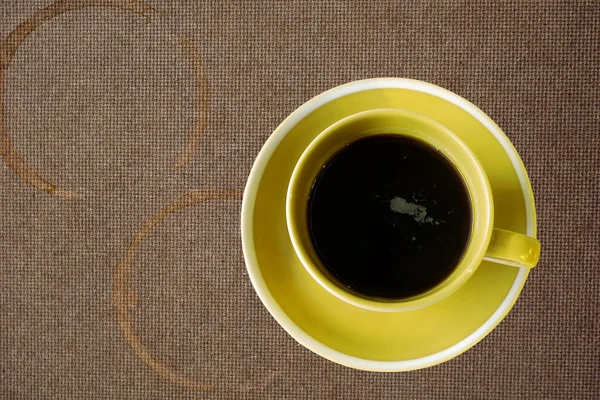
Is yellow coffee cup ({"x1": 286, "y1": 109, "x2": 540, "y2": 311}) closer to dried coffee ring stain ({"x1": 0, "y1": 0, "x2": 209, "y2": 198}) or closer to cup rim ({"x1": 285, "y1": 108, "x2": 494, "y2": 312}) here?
cup rim ({"x1": 285, "y1": 108, "x2": 494, "y2": 312})

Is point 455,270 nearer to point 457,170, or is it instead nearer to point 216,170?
point 457,170

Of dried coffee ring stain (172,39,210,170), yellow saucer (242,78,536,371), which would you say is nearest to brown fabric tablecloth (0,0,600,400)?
dried coffee ring stain (172,39,210,170)

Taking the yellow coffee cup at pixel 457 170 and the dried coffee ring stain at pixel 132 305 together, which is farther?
the dried coffee ring stain at pixel 132 305

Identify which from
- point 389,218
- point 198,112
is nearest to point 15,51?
point 198,112

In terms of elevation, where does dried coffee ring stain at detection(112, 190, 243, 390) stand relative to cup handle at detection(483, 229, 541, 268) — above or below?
below

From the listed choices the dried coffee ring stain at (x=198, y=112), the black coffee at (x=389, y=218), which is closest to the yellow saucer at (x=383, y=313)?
the black coffee at (x=389, y=218)

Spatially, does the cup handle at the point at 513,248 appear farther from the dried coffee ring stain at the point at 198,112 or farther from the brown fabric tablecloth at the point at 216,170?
the dried coffee ring stain at the point at 198,112
